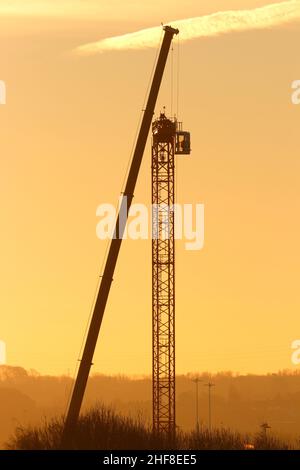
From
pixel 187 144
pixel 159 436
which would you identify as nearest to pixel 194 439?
pixel 159 436

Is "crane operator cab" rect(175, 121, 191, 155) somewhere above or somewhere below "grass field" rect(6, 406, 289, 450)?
above

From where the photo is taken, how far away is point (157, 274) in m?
118

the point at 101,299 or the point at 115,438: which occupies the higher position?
the point at 101,299

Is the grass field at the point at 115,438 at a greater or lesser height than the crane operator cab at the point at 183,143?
lesser
